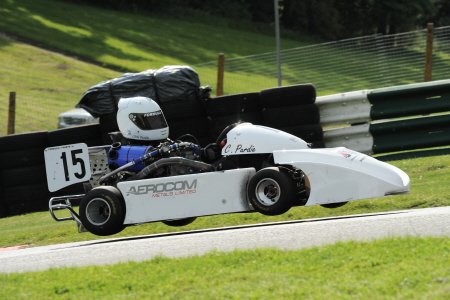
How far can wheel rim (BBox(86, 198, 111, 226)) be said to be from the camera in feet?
33.5

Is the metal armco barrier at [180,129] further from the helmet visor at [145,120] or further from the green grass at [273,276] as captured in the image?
the green grass at [273,276]

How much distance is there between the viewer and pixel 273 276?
623cm

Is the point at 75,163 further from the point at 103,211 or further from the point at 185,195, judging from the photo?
the point at 185,195

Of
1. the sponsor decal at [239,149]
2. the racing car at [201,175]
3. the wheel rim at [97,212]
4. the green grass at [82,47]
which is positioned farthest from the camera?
the green grass at [82,47]

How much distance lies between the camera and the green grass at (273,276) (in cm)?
577

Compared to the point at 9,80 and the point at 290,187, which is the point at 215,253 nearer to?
the point at 290,187

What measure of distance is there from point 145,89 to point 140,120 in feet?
10.0

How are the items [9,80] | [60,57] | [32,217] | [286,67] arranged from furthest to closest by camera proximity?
1. [60,57]
2. [9,80]
3. [286,67]
4. [32,217]

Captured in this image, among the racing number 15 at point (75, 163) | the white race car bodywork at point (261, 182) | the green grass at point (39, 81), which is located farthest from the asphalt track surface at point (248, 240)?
the green grass at point (39, 81)

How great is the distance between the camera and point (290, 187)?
941 cm

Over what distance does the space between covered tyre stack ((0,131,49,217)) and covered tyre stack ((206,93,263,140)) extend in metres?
2.38

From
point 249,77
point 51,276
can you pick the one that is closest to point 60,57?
point 249,77

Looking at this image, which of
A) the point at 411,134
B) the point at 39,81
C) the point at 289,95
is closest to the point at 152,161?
the point at 289,95

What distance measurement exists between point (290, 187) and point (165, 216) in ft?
4.51
